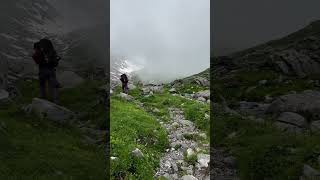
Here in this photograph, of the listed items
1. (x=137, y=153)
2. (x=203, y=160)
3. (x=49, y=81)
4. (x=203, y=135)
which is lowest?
(x=203, y=160)

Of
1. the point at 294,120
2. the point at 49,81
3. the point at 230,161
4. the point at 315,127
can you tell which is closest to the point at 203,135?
the point at 230,161

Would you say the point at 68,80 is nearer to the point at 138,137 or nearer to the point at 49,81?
the point at 49,81

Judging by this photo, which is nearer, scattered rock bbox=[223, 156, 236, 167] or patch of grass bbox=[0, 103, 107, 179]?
patch of grass bbox=[0, 103, 107, 179]

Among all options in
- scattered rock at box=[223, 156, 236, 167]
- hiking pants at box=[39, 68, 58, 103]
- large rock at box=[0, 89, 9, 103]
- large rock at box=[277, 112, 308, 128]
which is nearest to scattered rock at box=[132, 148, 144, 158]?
scattered rock at box=[223, 156, 236, 167]

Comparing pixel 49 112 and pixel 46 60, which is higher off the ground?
pixel 46 60

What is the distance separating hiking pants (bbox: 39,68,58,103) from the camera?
29117mm

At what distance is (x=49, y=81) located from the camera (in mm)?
29812

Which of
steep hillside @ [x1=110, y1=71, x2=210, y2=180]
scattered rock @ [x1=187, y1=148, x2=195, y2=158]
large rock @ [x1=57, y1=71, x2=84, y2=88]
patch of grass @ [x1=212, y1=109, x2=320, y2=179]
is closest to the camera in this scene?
patch of grass @ [x1=212, y1=109, x2=320, y2=179]

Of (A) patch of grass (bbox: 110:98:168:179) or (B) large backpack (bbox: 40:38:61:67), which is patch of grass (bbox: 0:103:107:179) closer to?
(A) patch of grass (bbox: 110:98:168:179)

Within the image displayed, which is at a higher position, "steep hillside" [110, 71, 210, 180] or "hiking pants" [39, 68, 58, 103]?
"hiking pants" [39, 68, 58, 103]

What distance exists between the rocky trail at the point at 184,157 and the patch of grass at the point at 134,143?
0.52 metres

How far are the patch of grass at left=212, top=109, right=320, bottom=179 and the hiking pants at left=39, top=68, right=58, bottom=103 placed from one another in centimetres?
1246

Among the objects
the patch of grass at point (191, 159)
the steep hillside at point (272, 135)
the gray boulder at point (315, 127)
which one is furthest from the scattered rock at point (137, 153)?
the gray boulder at point (315, 127)

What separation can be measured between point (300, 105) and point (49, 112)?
2059cm
